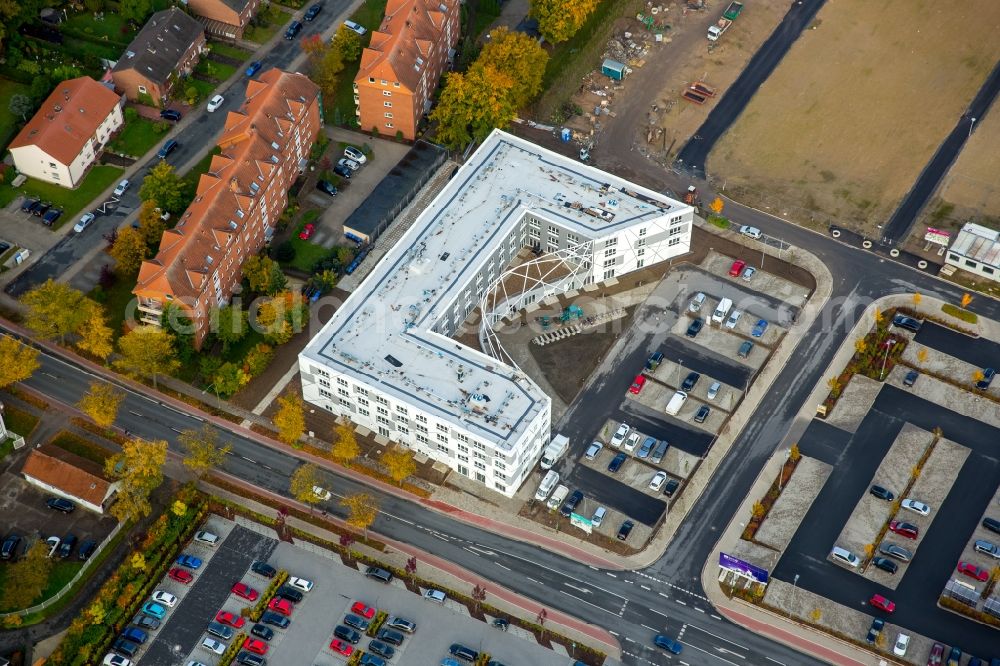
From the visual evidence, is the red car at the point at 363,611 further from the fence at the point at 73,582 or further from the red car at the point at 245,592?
the fence at the point at 73,582

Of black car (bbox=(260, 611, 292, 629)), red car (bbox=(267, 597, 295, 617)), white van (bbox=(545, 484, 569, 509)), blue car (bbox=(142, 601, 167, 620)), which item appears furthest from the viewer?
white van (bbox=(545, 484, 569, 509))

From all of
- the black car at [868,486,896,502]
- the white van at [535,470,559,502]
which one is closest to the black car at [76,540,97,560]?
the white van at [535,470,559,502]

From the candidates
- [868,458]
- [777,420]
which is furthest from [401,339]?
[868,458]

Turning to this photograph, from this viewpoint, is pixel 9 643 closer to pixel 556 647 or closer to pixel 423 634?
pixel 423 634

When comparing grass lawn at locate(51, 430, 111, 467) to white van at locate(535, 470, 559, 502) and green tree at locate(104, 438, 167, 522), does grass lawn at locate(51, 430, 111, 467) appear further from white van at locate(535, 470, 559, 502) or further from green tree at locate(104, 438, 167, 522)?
white van at locate(535, 470, 559, 502)

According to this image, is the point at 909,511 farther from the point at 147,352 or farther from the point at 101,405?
the point at 101,405

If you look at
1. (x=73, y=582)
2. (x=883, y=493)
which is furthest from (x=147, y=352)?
(x=883, y=493)
